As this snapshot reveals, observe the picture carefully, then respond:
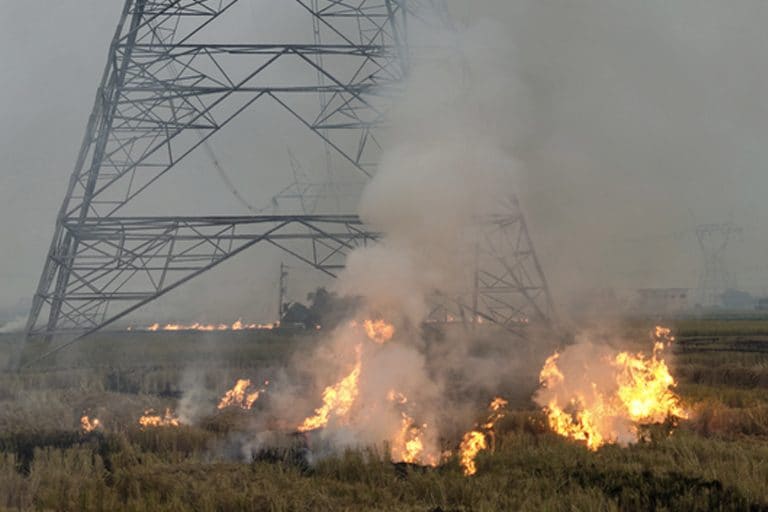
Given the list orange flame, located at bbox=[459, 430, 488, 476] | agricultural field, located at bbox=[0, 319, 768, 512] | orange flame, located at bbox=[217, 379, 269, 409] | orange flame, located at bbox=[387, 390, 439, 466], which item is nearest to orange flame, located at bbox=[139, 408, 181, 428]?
agricultural field, located at bbox=[0, 319, 768, 512]

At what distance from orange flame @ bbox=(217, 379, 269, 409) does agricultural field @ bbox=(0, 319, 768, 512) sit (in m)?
0.34

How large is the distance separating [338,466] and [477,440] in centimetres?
285

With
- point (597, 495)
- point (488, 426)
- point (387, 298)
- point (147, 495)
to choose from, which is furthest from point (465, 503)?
point (387, 298)

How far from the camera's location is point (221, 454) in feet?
A: 36.8

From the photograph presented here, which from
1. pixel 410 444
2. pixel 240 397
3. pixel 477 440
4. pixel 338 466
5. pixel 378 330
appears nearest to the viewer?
pixel 338 466

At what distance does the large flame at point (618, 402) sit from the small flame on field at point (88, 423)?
8.65 metres

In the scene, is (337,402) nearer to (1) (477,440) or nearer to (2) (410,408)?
(2) (410,408)

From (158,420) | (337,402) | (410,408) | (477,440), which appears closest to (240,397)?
(158,420)

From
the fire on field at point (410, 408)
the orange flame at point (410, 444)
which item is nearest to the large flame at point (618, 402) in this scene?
the fire on field at point (410, 408)

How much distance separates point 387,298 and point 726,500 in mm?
9340

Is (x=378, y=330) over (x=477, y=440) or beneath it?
over

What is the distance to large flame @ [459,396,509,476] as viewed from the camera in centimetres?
952

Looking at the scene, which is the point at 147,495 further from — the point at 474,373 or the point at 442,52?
the point at 442,52

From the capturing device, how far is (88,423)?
13383mm
